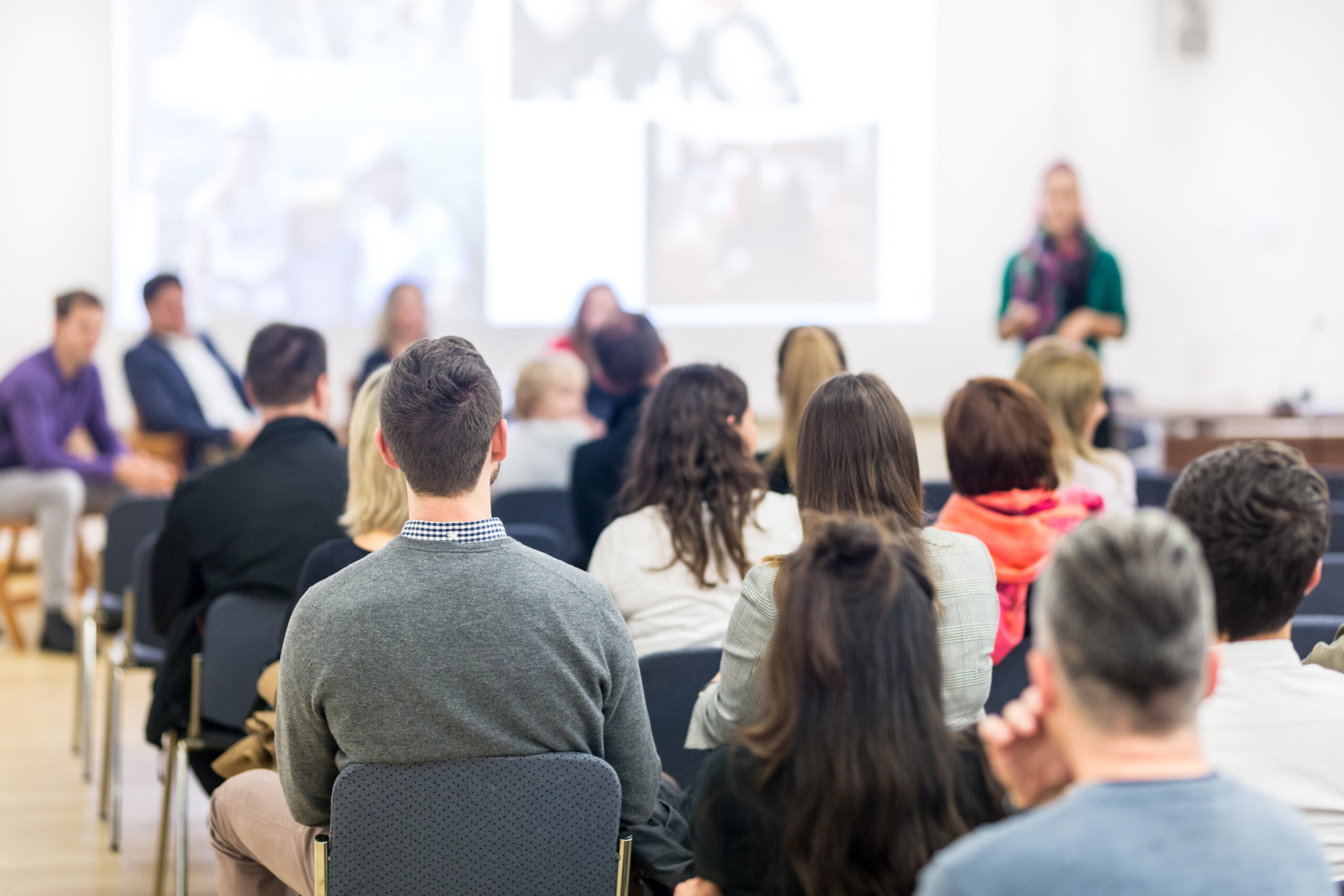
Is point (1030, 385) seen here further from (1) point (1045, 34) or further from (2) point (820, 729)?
(1) point (1045, 34)

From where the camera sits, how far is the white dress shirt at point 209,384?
5.57 m

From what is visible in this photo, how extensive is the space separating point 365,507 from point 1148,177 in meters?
6.38

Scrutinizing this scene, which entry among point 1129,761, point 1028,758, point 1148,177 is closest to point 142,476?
point 1028,758

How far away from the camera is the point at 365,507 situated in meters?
2.23

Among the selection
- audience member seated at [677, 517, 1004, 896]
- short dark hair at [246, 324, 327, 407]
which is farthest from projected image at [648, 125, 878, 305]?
audience member seated at [677, 517, 1004, 896]

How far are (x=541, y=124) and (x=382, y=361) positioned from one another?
198cm

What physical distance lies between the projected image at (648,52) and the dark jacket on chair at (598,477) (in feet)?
12.6

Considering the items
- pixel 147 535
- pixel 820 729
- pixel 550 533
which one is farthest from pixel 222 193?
pixel 820 729

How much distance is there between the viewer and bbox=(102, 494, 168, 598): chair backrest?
362 cm

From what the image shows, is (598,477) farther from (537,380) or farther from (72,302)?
(72,302)

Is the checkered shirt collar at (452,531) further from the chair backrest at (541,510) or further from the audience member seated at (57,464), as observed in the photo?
the audience member seated at (57,464)

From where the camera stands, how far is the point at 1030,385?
3.21 m

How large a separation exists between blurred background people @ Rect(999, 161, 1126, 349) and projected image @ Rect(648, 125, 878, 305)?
55.9 inches

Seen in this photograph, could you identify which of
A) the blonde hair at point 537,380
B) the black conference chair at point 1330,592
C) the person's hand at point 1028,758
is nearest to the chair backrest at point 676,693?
the person's hand at point 1028,758
